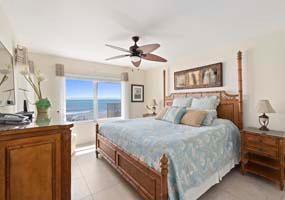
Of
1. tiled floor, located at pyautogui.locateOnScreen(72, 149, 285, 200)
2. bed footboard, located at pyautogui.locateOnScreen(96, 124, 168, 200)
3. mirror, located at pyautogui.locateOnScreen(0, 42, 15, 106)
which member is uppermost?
mirror, located at pyautogui.locateOnScreen(0, 42, 15, 106)

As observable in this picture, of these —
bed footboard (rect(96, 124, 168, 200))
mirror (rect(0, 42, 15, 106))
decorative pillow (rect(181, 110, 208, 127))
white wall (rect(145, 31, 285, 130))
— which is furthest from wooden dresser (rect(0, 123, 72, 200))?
white wall (rect(145, 31, 285, 130))

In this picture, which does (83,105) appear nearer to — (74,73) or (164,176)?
(74,73)

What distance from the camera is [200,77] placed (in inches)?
158

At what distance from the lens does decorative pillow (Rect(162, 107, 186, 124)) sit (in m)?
3.26

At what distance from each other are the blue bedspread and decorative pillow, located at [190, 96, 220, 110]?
0.61 meters

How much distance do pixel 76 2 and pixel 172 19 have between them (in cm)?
126

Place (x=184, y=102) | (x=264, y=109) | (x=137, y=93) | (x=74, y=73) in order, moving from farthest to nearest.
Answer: (x=137, y=93), (x=74, y=73), (x=184, y=102), (x=264, y=109)

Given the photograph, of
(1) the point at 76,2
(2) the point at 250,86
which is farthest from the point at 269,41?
(1) the point at 76,2

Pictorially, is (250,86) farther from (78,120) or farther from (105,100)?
(78,120)

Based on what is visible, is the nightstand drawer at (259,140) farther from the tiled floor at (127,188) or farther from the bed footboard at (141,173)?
the bed footboard at (141,173)

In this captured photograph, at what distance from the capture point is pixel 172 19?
7.38 feet

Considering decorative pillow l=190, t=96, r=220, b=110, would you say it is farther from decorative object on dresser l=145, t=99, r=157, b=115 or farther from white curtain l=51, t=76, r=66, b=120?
white curtain l=51, t=76, r=66, b=120

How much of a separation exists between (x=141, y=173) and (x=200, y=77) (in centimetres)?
288

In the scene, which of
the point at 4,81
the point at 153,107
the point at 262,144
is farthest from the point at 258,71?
the point at 4,81
